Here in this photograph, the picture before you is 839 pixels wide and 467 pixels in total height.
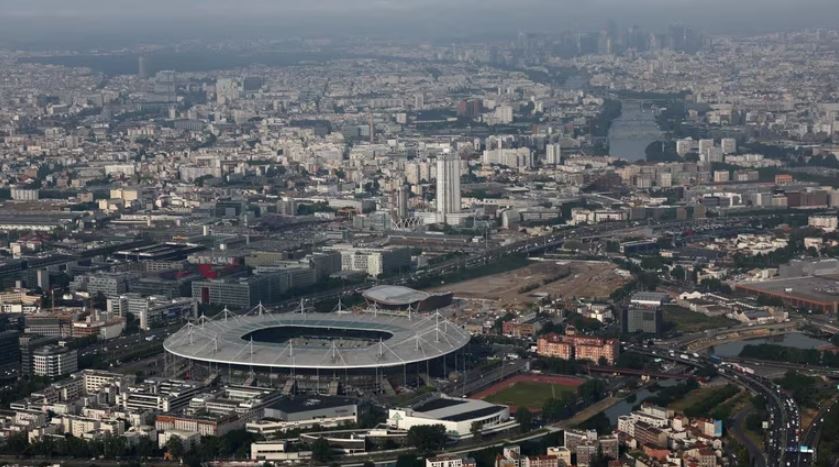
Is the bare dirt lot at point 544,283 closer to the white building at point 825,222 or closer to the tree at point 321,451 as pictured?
the white building at point 825,222

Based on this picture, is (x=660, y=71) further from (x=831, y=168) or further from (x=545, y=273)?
(x=545, y=273)

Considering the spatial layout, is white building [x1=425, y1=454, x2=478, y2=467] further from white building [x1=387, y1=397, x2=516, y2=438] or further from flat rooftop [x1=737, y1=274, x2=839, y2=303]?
flat rooftop [x1=737, y1=274, x2=839, y2=303]

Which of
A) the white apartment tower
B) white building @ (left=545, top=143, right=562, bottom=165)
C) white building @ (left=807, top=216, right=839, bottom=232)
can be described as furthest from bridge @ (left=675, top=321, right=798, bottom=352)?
white building @ (left=545, top=143, right=562, bottom=165)

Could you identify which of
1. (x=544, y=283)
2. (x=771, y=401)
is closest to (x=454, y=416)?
(x=771, y=401)

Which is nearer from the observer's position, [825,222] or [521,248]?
[521,248]

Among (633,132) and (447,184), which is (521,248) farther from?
(633,132)

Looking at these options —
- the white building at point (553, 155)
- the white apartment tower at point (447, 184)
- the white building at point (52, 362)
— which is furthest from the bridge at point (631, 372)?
the white building at point (553, 155)
